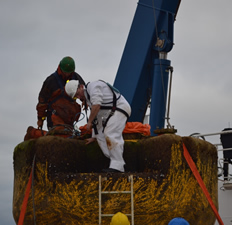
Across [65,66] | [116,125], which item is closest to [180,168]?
[116,125]

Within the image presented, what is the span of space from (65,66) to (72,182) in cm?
232

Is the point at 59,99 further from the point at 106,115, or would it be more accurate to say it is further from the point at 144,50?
the point at 144,50

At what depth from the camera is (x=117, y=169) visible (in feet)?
28.9

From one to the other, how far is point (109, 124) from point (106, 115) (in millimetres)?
151

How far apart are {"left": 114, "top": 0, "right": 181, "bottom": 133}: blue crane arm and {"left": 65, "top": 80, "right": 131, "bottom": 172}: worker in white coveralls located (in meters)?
5.49

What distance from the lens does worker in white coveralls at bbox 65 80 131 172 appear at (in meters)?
8.83

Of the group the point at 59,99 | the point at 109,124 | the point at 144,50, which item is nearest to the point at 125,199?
the point at 109,124

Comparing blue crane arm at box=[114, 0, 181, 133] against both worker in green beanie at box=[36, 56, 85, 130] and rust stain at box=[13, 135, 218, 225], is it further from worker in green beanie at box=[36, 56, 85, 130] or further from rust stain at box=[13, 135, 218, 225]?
rust stain at box=[13, 135, 218, 225]

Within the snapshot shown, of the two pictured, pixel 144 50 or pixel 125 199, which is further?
pixel 144 50

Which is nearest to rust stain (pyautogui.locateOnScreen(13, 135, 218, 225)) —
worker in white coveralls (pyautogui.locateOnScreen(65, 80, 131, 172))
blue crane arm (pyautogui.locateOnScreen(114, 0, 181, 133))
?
worker in white coveralls (pyautogui.locateOnScreen(65, 80, 131, 172))

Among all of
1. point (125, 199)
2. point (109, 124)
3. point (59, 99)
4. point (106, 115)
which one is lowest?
point (125, 199)

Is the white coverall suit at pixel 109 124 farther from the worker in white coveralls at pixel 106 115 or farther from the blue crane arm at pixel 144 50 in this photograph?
the blue crane arm at pixel 144 50

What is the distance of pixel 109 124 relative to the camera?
894 cm

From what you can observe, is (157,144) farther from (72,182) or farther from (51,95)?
(51,95)
